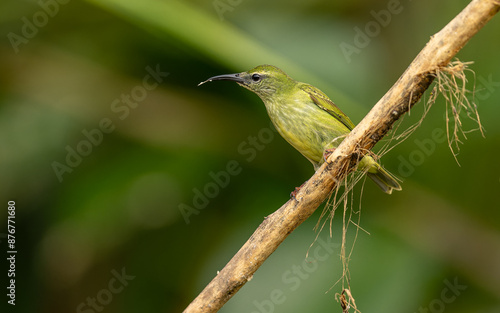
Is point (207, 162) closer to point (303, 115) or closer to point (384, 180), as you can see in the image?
point (303, 115)

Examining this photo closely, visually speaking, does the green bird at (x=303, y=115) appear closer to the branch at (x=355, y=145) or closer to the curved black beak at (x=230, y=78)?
the curved black beak at (x=230, y=78)

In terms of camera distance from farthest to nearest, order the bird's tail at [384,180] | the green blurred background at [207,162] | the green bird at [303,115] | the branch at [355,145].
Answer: the green blurred background at [207,162]
the bird's tail at [384,180]
the green bird at [303,115]
the branch at [355,145]

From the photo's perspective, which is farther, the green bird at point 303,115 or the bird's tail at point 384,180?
the bird's tail at point 384,180

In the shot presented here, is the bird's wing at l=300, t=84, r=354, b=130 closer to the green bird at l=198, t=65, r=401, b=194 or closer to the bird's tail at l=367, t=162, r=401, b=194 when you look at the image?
the green bird at l=198, t=65, r=401, b=194

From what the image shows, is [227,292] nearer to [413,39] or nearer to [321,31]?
[321,31]

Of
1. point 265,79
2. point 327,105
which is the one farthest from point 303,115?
point 265,79

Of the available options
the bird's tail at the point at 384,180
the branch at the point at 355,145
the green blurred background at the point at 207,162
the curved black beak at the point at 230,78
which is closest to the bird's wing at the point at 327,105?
the green blurred background at the point at 207,162
